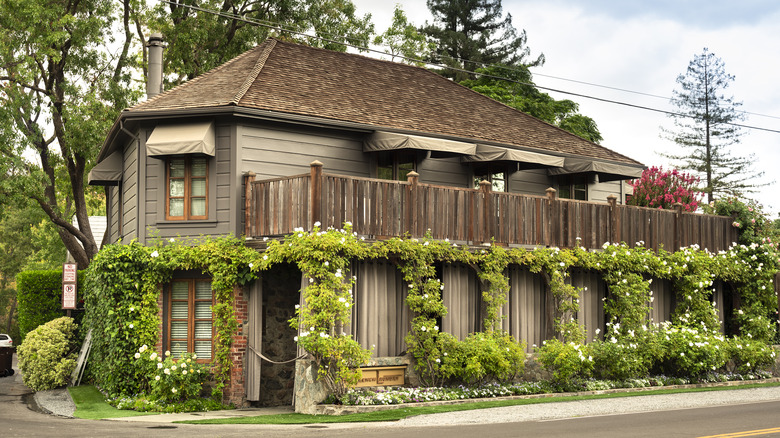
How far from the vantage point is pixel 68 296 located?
71.1 feet

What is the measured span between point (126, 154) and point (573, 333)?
1253 centimetres

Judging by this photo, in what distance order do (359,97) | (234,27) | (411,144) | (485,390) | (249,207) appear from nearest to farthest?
(485,390), (249,207), (411,144), (359,97), (234,27)

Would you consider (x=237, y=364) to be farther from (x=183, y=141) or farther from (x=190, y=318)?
(x=183, y=141)

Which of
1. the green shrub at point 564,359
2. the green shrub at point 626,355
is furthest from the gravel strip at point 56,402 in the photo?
the green shrub at point 626,355

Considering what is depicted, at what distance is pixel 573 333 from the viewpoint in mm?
19016

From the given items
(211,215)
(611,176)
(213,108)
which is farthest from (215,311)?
(611,176)

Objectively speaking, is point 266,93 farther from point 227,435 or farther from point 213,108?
point 227,435

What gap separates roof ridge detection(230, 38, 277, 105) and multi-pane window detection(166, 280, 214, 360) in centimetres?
422

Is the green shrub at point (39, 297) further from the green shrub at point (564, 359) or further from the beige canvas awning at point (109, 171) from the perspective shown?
the green shrub at point (564, 359)

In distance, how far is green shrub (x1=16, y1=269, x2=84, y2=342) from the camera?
83.7 ft

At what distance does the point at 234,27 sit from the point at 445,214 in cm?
1768

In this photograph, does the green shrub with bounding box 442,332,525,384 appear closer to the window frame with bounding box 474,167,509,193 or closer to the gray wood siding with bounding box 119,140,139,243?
the window frame with bounding box 474,167,509,193

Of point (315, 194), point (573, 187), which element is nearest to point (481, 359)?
point (315, 194)

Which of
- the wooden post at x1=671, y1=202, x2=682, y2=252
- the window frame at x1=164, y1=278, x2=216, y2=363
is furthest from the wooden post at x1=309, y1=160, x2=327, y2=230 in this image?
the wooden post at x1=671, y1=202, x2=682, y2=252
